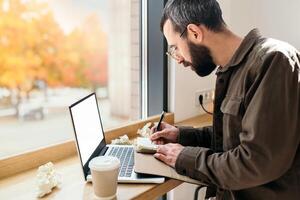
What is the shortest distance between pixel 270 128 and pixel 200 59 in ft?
1.38

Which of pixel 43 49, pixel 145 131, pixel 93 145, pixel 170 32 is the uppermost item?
pixel 170 32

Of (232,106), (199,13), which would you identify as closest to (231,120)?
(232,106)

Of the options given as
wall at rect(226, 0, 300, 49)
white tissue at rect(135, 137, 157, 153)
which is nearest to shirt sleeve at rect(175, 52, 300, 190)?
white tissue at rect(135, 137, 157, 153)

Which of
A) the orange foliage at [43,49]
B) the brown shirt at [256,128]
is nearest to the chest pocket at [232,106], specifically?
the brown shirt at [256,128]

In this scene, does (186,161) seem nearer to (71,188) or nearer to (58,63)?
(71,188)

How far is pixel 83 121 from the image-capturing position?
50.5 inches

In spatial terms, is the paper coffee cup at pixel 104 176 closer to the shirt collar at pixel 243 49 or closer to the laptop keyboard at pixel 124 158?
the laptop keyboard at pixel 124 158

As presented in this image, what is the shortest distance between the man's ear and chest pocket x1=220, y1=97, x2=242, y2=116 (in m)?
0.23

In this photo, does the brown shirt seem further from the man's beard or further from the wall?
the wall

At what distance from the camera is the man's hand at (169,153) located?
3.84 ft

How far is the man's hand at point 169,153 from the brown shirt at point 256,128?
0.03 metres

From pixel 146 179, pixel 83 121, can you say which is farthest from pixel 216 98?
pixel 83 121

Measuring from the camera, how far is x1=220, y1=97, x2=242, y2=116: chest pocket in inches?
40.9

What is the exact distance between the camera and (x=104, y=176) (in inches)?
39.3
